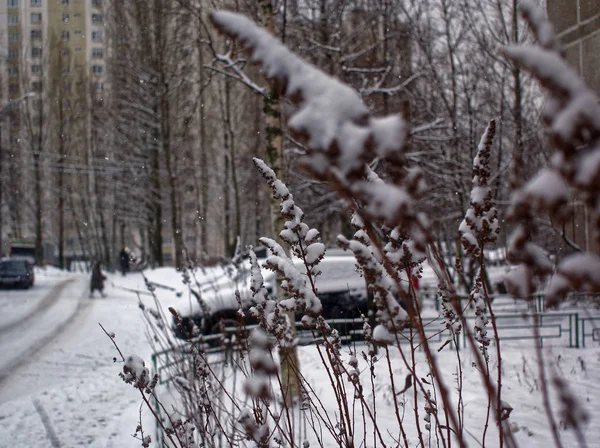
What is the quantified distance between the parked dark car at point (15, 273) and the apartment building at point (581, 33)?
2220cm

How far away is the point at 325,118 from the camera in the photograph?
30.1 inches

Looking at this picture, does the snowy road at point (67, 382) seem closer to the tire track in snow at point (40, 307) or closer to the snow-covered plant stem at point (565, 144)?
the tire track in snow at point (40, 307)

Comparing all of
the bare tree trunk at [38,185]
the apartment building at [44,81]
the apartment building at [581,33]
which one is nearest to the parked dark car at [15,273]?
the apartment building at [44,81]

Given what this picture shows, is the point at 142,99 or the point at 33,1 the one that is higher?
the point at 142,99

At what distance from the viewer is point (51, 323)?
46.1 feet

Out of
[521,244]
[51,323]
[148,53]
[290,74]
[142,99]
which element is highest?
[148,53]

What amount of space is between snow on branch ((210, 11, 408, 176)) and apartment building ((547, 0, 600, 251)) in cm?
414

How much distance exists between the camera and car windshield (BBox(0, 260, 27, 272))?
875 inches

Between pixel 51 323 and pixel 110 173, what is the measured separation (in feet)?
50.2

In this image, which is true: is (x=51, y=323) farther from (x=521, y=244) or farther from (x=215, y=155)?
(x=215, y=155)

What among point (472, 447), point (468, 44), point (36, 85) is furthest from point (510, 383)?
point (36, 85)

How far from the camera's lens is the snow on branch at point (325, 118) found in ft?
2.50

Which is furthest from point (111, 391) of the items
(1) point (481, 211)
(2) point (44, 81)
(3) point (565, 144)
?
(2) point (44, 81)

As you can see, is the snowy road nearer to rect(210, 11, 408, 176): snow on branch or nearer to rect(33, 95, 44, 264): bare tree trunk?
rect(210, 11, 408, 176): snow on branch
